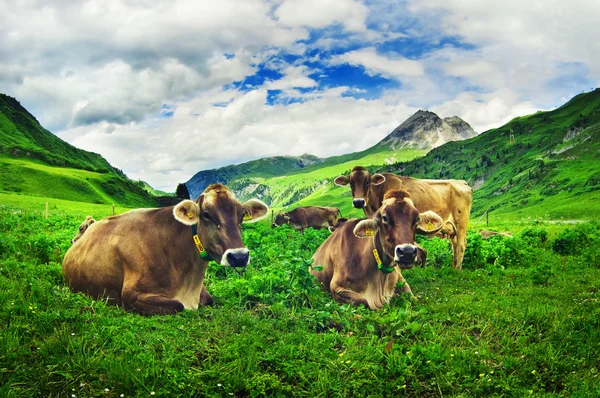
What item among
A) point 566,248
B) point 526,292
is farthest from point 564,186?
point 526,292

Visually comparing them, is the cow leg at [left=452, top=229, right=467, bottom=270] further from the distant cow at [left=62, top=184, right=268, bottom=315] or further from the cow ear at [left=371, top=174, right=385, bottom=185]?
the distant cow at [left=62, top=184, right=268, bottom=315]

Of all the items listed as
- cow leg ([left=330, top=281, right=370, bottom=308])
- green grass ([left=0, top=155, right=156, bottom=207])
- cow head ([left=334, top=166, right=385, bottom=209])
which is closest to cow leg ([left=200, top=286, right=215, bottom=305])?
cow leg ([left=330, top=281, right=370, bottom=308])

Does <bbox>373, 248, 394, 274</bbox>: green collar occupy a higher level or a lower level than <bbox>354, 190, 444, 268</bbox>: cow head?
lower

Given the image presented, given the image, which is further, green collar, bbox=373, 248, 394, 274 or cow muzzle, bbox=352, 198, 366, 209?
cow muzzle, bbox=352, 198, 366, 209

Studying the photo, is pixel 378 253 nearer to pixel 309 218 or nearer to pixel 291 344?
pixel 291 344

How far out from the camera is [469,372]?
6418 millimetres

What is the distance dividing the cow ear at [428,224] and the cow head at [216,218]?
149 inches

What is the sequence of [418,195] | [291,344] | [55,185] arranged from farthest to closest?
[55,185] < [418,195] < [291,344]

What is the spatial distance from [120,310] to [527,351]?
6.91 m

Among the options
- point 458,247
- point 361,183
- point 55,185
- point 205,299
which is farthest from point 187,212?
point 55,185

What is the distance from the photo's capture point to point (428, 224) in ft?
31.4

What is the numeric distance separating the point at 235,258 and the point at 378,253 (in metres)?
3.20

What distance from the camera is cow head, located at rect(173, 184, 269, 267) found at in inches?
327

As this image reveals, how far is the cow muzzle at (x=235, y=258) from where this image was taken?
790 cm
